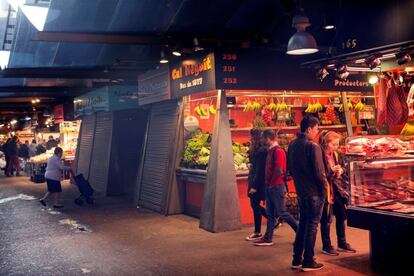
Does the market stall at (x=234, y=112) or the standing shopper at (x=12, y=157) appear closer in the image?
the market stall at (x=234, y=112)

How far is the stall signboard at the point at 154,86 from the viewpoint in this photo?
12.1m

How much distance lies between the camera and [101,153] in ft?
55.8

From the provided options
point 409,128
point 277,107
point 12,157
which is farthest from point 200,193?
point 12,157

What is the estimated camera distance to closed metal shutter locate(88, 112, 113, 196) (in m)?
16.3

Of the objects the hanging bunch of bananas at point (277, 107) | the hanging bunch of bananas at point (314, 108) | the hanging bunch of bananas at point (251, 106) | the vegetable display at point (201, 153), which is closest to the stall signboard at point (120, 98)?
the vegetable display at point (201, 153)

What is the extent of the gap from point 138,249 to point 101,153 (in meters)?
8.94

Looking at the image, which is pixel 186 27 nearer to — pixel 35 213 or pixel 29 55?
pixel 35 213

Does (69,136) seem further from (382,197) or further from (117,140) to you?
(382,197)

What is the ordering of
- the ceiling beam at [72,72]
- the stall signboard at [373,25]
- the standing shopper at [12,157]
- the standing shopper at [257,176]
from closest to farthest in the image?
1. the stall signboard at [373,25]
2. the standing shopper at [257,176]
3. the ceiling beam at [72,72]
4. the standing shopper at [12,157]

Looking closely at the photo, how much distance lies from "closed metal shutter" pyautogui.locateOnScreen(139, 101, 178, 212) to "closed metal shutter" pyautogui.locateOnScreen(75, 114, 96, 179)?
5.52m

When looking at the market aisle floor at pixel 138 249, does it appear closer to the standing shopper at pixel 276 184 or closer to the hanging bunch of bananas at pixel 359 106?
the standing shopper at pixel 276 184

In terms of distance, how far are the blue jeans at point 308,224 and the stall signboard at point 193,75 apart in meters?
3.80

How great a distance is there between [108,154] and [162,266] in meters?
9.40

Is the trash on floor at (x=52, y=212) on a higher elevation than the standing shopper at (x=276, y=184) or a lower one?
lower
